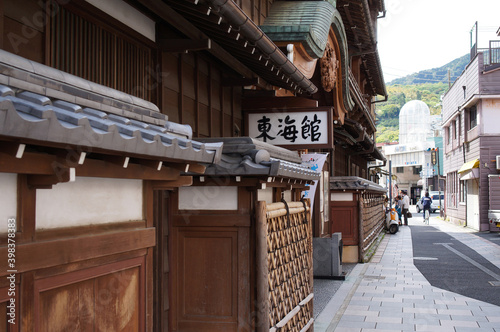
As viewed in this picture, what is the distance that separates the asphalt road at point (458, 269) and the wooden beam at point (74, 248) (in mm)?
11076

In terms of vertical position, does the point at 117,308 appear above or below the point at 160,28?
below

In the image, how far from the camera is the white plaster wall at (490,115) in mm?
33656

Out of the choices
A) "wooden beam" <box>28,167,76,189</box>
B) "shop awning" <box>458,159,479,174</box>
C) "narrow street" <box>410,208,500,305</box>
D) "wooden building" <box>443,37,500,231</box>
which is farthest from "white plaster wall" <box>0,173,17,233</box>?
"shop awning" <box>458,159,479,174</box>

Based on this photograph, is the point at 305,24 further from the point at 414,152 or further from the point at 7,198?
the point at 414,152

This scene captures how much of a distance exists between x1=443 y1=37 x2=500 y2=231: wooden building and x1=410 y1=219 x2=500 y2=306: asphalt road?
776cm

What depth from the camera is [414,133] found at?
101m

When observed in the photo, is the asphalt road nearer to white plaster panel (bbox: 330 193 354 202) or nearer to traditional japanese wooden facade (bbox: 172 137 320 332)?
Result: white plaster panel (bbox: 330 193 354 202)

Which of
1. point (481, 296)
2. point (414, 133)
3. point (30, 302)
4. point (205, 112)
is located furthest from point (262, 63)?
point (414, 133)

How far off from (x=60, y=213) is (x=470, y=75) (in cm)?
3746

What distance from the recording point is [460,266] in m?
18.7

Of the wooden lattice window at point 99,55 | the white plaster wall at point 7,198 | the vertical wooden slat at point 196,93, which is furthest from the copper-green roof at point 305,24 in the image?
the white plaster wall at point 7,198

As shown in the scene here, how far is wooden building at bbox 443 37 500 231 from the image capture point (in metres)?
33.7

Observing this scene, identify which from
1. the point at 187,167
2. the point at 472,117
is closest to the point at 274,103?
the point at 187,167

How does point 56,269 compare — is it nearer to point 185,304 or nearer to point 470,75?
point 185,304
